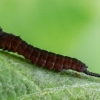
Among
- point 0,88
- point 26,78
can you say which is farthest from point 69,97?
point 0,88

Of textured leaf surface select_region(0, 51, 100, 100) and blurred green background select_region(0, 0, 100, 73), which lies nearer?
textured leaf surface select_region(0, 51, 100, 100)

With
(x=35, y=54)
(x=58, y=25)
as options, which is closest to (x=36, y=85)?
(x=35, y=54)

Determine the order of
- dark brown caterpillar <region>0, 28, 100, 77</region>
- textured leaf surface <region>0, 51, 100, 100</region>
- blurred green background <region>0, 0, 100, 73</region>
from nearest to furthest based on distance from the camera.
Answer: textured leaf surface <region>0, 51, 100, 100</region> < dark brown caterpillar <region>0, 28, 100, 77</region> < blurred green background <region>0, 0, 100, 73</region>

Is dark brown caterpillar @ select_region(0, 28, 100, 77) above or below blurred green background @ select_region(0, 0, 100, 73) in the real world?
below

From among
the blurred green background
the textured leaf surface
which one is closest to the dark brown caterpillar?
the textured leaf surface

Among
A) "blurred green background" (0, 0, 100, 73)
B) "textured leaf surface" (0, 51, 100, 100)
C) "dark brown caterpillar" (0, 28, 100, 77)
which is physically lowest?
"textured leaf surface" (0, 51, 100, 100)

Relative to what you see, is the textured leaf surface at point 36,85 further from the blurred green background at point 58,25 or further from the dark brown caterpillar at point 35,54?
the blurred green background at point 58,25

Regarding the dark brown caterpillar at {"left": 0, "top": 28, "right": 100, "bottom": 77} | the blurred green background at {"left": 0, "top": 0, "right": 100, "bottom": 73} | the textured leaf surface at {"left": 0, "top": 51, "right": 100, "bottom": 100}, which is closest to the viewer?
the textured leaf surface at {"left": 0, "top": 51, "right": 100, "bottom": 100}

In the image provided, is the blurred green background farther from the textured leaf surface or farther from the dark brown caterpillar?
the textured leaf surface
